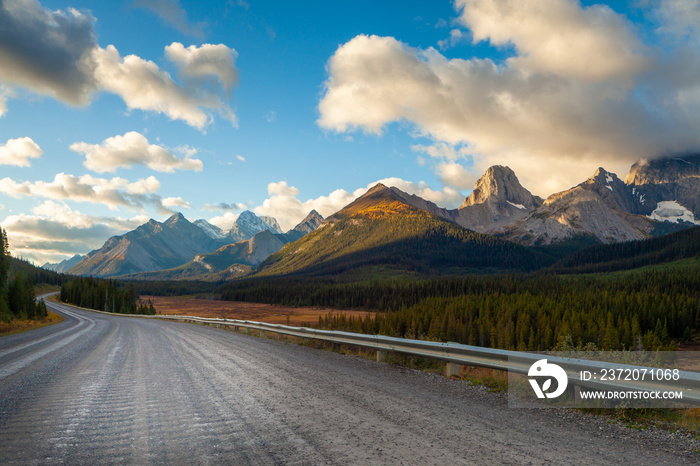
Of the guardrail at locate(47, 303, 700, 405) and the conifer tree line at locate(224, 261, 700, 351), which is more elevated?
the guardrail at locate(47, 303, 700, 405)

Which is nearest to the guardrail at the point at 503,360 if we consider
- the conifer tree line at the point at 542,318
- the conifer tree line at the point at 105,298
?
the conifer tree line at the point at 542,318

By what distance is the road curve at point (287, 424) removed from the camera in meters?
4.66

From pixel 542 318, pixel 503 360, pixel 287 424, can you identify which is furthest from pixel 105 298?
pixel 503 360

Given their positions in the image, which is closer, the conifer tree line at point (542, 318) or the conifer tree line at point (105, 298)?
the conifer tree line at point (542, 318)

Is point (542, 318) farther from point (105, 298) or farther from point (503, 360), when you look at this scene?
point (105, 298)

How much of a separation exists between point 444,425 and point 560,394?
9.89 feet

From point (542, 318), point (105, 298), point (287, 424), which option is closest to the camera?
point (287, 424)

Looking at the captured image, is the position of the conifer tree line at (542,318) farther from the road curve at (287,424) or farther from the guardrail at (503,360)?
the road curve at (287,424)

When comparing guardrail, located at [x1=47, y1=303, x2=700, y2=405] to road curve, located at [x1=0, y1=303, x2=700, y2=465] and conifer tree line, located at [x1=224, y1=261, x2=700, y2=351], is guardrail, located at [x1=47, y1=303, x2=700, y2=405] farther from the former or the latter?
conifer tree line, located at [x1=224, y1=261, x2=700, y2=351]

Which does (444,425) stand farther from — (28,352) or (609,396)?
(28,352)

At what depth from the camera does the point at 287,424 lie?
583cm

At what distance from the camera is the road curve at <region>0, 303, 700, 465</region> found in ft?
15.3

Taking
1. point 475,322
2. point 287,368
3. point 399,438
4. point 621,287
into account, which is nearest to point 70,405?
point 287,368

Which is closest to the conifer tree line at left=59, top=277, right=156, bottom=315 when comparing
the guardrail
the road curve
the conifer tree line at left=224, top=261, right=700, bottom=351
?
the conifer tree line at left=224, top=261, right=700, bottom=351
